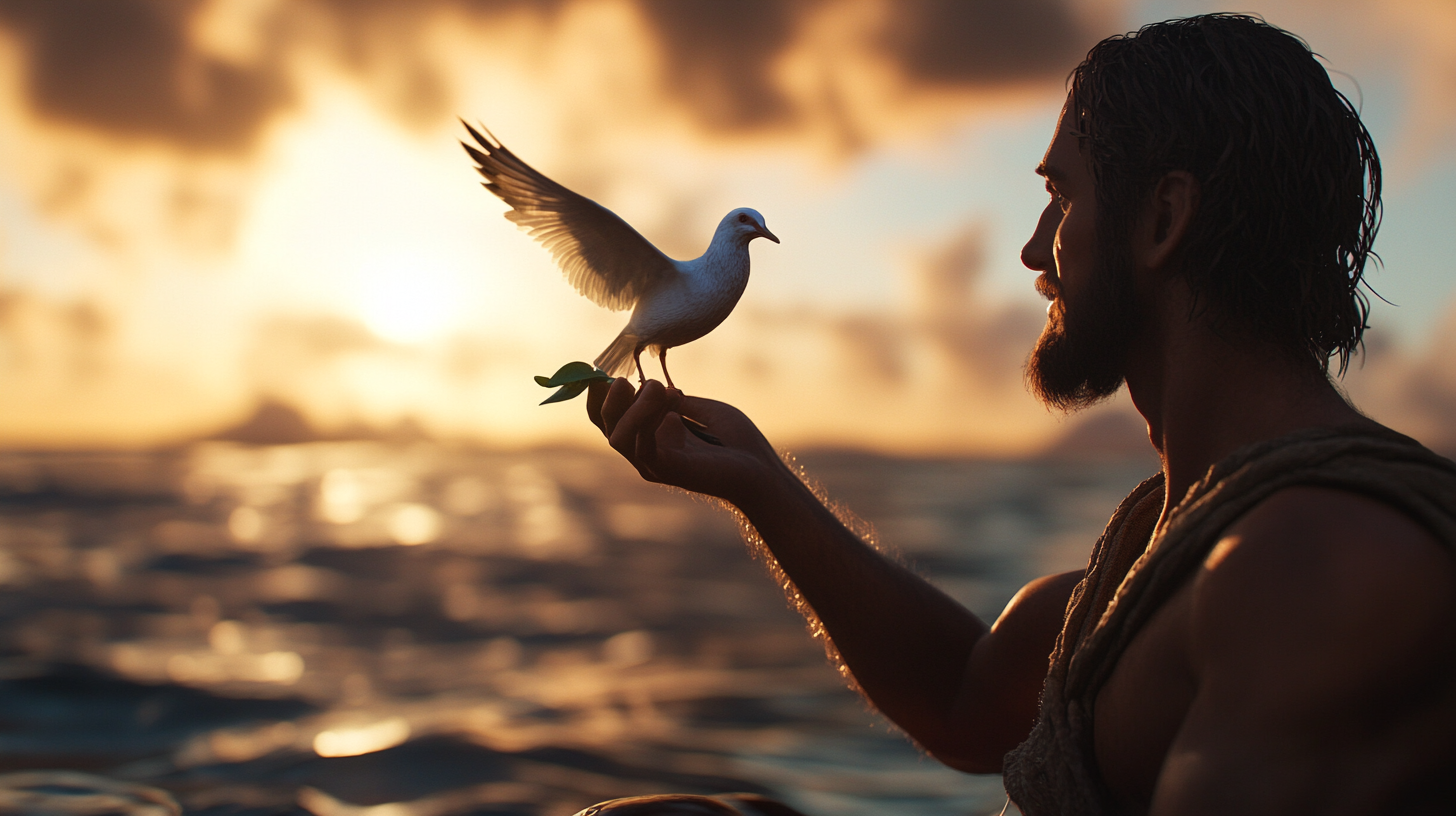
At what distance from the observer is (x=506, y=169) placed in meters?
3.17

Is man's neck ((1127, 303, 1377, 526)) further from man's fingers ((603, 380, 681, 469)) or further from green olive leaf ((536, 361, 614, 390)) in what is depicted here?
green olive leaf ((536, 361, 614, 390))

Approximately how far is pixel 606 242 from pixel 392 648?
572 inches

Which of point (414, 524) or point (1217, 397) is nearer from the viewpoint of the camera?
point (1217, 397)

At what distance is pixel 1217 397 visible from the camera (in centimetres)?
221

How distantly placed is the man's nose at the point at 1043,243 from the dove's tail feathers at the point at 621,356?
1.26 metres

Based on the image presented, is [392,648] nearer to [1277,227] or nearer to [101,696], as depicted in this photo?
[101,696]

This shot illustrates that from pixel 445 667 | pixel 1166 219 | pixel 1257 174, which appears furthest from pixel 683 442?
pixel 445 667

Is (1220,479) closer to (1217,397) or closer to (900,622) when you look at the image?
(1217,397)

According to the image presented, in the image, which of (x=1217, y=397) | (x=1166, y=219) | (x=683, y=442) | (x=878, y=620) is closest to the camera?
(x=1217, y=397)

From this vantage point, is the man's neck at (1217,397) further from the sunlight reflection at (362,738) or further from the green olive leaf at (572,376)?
the sunlight reflection at (362,738)

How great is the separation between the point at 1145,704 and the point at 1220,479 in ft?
1.66

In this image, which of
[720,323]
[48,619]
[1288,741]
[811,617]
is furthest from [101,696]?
[1288,741]

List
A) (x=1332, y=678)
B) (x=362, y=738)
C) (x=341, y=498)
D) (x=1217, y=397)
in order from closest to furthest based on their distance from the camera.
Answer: (x=1332, y=678) < (x=1217, y=397) < (x=362, y=738) < (x=341, y=498)

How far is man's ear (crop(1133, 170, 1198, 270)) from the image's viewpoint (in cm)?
226
